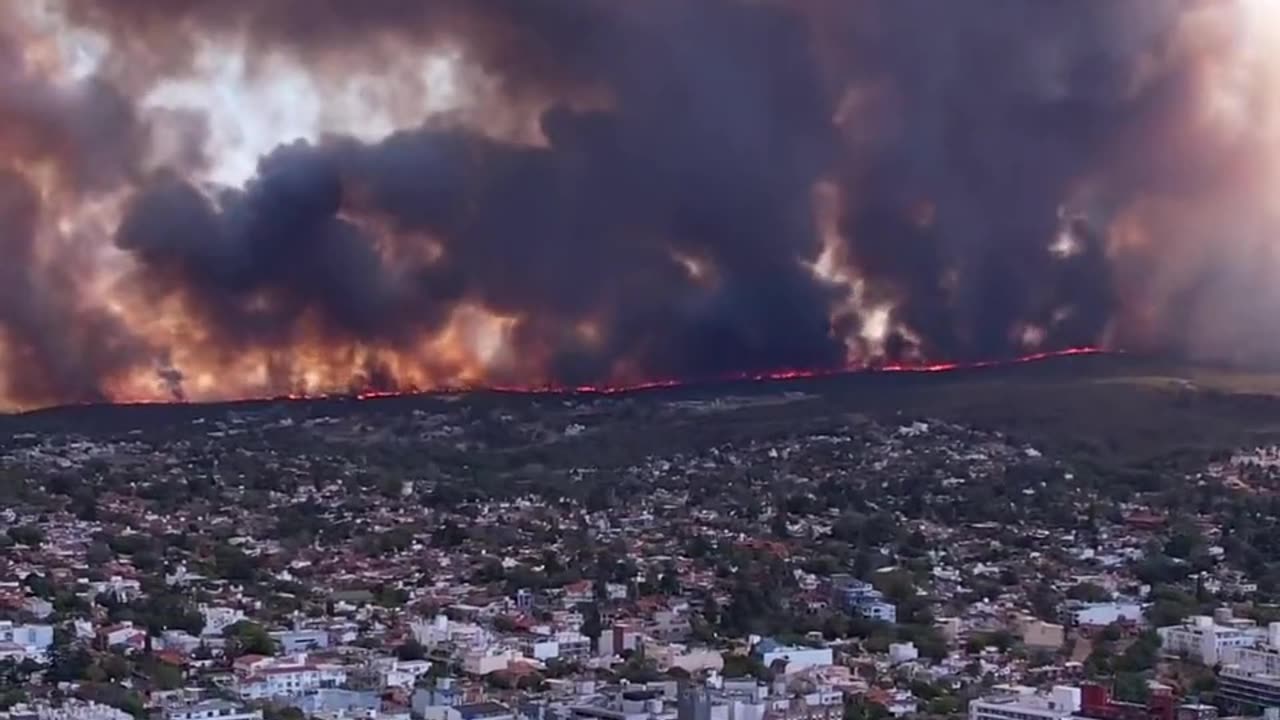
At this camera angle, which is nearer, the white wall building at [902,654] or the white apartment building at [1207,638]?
the white apartment building at [1207,638]

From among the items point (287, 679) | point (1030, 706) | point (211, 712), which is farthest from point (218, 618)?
point (1030, 706)

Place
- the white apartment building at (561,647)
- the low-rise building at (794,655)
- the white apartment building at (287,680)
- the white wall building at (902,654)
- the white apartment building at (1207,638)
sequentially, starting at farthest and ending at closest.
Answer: the white wall building at (902,654) → the white apartment building at (561,647) → the white apartment building at (1207,638) → the low-rise building at (794,655) → the white apartment building at (287,680)

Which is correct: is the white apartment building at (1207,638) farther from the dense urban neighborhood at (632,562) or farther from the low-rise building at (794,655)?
the low-rise building at (794,655)

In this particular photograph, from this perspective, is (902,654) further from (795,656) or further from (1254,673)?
(1254,673)

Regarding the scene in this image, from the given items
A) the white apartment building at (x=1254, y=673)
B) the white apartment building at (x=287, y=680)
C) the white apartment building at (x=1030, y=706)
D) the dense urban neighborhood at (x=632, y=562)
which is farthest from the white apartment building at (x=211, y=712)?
the white apartment building at (x=1254, y=673)

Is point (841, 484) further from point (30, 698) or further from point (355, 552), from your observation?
point (30, 698)

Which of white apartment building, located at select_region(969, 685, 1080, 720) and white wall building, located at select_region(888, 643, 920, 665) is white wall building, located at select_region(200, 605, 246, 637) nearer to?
white wall building, located at select_region(888, 643, 920, 665)

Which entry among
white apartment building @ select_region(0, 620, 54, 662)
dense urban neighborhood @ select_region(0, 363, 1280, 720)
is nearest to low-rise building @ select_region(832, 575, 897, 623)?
dense urban neighborhood @ select_region(0, 363, 1280, 720)

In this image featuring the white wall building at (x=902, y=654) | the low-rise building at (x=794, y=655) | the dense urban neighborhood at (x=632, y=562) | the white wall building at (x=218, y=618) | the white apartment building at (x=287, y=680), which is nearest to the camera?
the white apartment building at (x=287, y=680)

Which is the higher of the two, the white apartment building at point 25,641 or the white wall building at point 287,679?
the white apartment building at point 25,641
